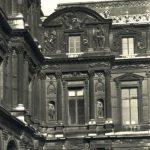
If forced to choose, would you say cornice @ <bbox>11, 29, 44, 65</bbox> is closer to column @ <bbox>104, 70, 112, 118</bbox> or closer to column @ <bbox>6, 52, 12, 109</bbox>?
column @ <bbox>6, 52, 12, 109</bbox>

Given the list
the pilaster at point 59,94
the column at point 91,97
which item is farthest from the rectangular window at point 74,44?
the column at point 91,97

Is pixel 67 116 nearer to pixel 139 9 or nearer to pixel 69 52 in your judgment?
pixel 69 52

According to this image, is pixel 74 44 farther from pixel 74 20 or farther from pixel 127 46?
pixel 127 46

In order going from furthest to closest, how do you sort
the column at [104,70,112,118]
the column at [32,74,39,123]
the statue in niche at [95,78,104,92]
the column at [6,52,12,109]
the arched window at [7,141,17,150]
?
the statue in niche at [95,78,104,92] < the column at [104,70,112,118] < the column at [32,74,39,123] < the column at [6,52,12,109] < the arched window at [7,141,17,150]

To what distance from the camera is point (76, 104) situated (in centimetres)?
3722

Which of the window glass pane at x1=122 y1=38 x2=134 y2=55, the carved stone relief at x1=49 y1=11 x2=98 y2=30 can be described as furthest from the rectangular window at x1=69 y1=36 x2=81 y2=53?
the window glass pane at x1=122 y1=38 x2=134 y2=55

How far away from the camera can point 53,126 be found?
36.5 m

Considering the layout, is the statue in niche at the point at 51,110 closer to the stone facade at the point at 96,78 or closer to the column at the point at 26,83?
the stone facade at the point at 96,78

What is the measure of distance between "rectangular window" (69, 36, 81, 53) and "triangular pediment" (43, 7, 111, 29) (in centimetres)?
81

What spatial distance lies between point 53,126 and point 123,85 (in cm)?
532

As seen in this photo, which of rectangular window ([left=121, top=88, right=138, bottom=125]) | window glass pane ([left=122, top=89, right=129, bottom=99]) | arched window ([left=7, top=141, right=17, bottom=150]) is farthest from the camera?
window glass pane ([left=122, top=89, right=129, bottom=99])

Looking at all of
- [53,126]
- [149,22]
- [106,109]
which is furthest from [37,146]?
[149,22]

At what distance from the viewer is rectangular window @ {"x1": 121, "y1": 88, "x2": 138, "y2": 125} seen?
1458 inches

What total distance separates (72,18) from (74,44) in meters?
1.75
